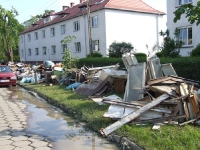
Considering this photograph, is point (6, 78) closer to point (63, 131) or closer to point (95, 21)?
point (63, 131)

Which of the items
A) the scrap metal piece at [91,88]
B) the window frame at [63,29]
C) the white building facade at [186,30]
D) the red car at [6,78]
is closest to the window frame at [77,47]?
the window frame at [63,29]

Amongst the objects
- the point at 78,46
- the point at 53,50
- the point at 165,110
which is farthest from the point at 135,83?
the point at 53,50

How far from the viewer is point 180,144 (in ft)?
14.3

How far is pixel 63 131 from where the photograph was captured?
5.99m

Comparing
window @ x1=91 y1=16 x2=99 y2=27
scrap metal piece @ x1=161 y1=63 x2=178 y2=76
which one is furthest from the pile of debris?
window @ x1=91 y1=16 x2=99 y2=27

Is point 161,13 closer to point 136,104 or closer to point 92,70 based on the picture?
point 92,70

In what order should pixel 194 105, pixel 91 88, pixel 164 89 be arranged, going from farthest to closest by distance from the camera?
pixel 91 88
pixel 164 89
pixel 194 105

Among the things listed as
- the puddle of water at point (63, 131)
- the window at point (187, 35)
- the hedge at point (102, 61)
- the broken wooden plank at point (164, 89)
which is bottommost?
the puddle of water at point (63, 131)

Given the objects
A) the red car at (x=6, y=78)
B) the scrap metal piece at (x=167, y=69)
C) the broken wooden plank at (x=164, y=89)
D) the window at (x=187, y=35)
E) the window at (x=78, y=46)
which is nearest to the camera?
the broken wooden plank at (x=164, y=89)

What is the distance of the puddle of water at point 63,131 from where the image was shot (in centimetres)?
497

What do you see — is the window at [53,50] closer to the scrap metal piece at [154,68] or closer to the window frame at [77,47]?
the window frame at [77,47]

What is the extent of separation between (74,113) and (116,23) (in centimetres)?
2043

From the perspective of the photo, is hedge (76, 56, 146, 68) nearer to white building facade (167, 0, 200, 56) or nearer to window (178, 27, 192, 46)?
white building facade (167, 0, 200, 56)

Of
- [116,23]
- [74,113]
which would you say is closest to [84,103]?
[74,113]
